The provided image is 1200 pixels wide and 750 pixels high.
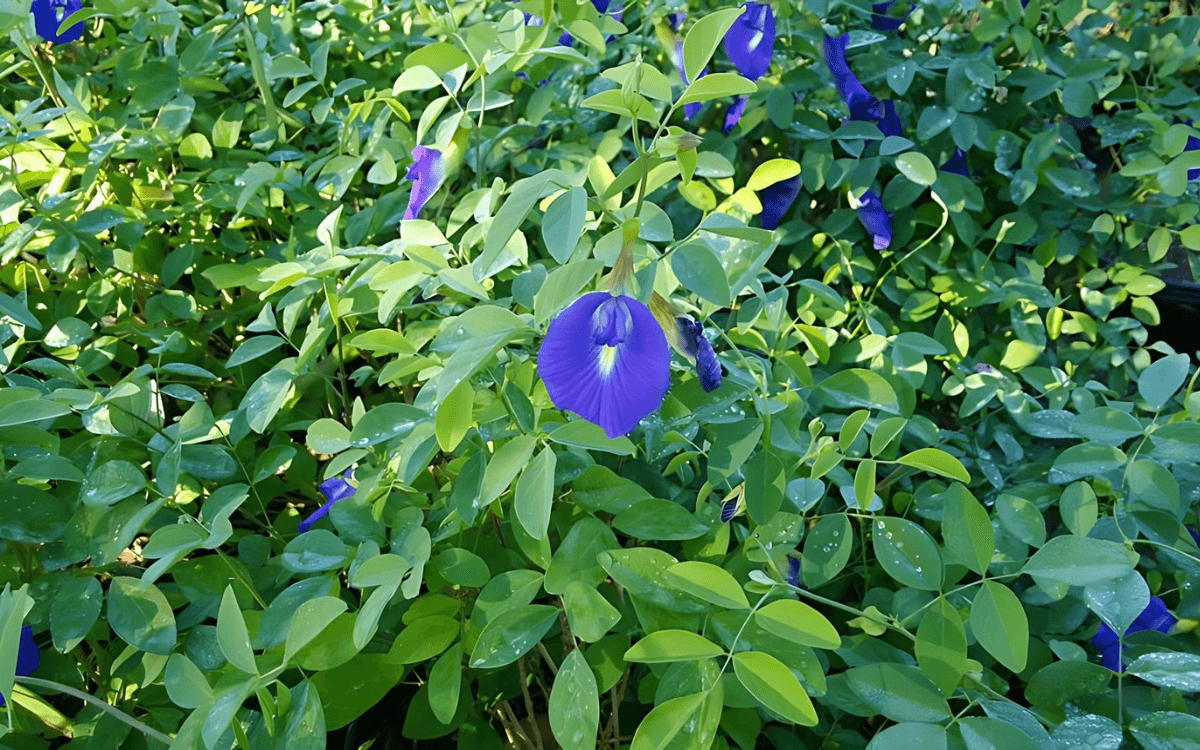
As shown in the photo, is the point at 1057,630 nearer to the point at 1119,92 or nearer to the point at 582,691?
the point at 582,691

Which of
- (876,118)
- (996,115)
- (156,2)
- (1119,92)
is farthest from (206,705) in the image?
(1119,92)

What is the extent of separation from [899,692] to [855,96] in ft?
2.75

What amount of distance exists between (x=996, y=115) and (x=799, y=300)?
1.76 ft

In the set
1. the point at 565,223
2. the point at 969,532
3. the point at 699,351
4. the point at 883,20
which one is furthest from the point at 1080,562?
the point at 883,20

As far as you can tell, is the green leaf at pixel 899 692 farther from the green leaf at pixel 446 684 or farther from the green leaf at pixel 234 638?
the green leaf at pixel 234 638

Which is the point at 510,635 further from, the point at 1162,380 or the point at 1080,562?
the point at 1162,380

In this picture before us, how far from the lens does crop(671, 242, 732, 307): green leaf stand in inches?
20.4

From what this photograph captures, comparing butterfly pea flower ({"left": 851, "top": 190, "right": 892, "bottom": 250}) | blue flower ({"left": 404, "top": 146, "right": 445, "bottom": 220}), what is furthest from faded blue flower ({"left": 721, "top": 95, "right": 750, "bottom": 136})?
blue flower ({"left": 404, "top": 146, "right": 445, "bottom": 220})

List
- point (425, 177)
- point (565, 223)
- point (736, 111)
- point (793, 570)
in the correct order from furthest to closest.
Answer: point (736, 111), point (425, 177), point (793, 570), point (565, 223)

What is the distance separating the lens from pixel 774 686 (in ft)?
1.60

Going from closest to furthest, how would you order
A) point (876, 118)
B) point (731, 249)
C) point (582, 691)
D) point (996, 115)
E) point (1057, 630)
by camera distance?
point (582, 691) < point (731, 249) < point (1057, 630) < point (876, 118) < point (996, 115)

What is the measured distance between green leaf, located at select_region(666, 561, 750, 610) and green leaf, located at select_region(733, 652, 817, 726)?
3 cm

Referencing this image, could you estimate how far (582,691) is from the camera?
1.70 ft

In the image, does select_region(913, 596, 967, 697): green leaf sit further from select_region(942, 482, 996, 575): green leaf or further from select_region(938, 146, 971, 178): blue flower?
select_region(938, 146, 971, 178): blue flower
